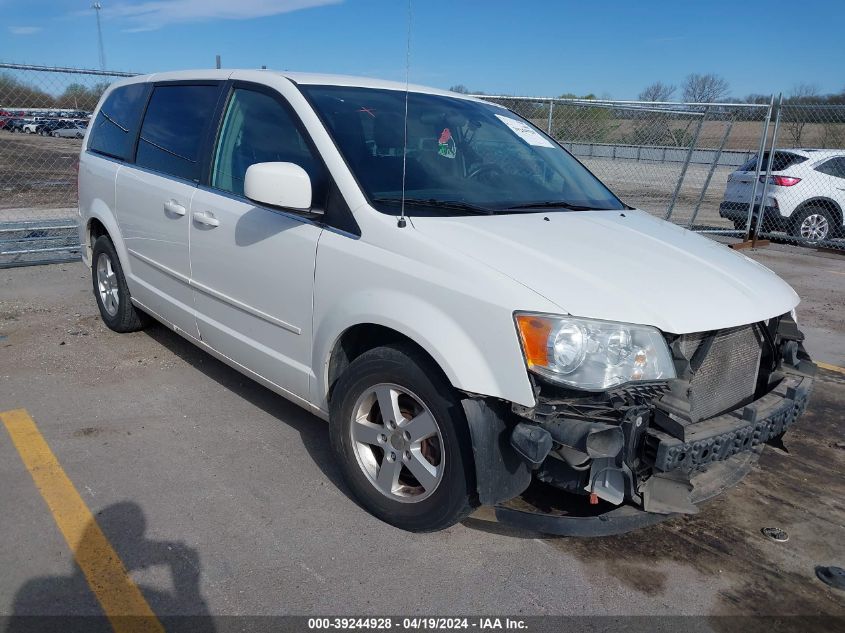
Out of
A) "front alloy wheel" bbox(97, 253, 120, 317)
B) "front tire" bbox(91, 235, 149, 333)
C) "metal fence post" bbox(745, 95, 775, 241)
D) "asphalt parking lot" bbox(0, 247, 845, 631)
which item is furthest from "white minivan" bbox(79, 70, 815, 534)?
"metal fence post" bbox(745, 95, 775, 241)

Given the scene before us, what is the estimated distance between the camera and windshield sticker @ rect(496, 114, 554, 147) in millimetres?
4230

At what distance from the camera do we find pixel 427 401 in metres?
2.80

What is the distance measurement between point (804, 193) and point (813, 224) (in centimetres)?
57

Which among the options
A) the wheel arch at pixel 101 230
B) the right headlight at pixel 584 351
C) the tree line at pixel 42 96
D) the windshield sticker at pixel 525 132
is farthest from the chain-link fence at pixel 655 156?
the right headlight at pixel 584 351

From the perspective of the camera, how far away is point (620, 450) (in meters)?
2.54

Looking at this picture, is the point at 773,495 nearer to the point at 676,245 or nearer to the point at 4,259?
the point at 676,245

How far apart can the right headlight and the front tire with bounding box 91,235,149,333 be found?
12.5 feet

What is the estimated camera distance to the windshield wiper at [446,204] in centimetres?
318

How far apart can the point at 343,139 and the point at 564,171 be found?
4.84 ft

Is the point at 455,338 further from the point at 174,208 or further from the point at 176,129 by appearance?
the point at 176,129

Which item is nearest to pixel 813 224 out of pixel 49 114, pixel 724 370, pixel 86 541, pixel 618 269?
pixel 724 370

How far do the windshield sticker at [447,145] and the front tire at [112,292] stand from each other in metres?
2.85

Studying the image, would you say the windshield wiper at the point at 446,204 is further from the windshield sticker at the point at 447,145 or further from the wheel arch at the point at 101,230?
the wheel arch at the point at 101,230

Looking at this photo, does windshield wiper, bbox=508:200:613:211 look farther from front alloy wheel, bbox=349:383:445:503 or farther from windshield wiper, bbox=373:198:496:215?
front alloy wheel, bbox=349:383:445:503
